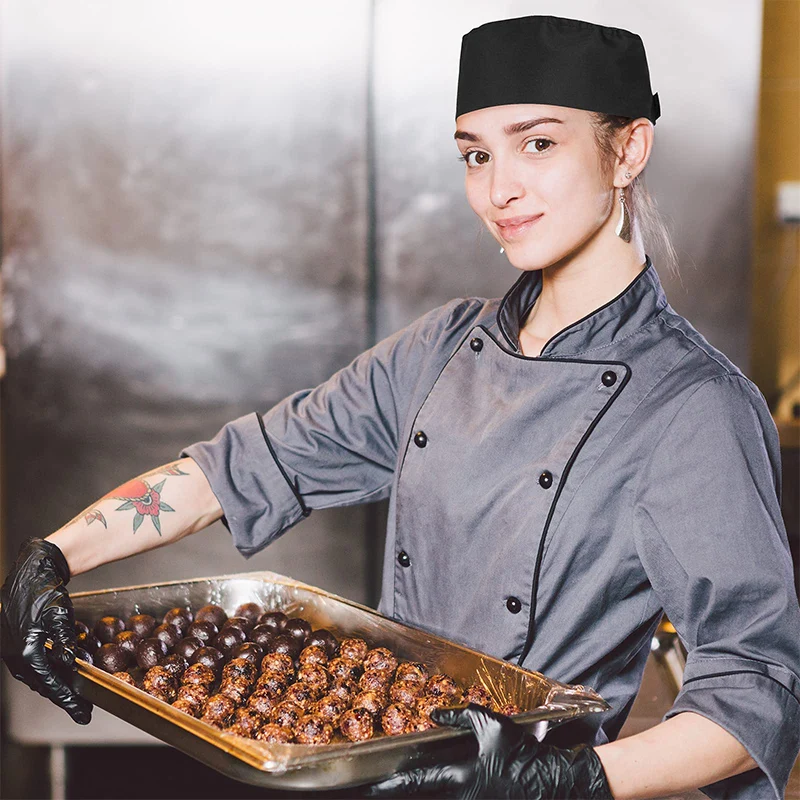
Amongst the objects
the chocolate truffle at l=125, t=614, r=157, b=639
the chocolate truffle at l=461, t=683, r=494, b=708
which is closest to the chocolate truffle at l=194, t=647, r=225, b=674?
A: the chocolate truffle at l=125, t=614, r=157, b=639

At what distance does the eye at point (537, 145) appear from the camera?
1354mm

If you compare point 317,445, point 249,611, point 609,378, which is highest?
point 609,378

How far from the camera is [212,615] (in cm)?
153

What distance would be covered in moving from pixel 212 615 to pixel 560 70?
0.89 m

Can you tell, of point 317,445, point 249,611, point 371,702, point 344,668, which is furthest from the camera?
point 317,445

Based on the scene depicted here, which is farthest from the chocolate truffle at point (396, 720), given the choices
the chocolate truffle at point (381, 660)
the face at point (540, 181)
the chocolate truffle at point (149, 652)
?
the face at point (540, 181)

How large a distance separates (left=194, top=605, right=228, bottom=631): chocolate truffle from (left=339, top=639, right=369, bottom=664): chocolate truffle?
20cm

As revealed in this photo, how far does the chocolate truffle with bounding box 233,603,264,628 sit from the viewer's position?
1564mm

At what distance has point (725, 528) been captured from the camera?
1.21 m

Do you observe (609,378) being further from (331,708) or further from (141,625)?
(141,625)

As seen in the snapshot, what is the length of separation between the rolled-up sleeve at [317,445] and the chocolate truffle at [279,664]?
0.28 meters

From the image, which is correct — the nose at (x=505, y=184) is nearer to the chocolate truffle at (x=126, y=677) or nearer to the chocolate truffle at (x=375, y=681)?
the chocolate truffle at (x=375, y=681)

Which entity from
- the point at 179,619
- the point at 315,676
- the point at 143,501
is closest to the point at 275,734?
the point at 315,676

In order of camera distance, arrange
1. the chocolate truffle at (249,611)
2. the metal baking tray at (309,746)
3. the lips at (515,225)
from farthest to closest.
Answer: the chocolate truffle at (249,611) < the lips at (515,225) < the metal baking tray at (309,746)
